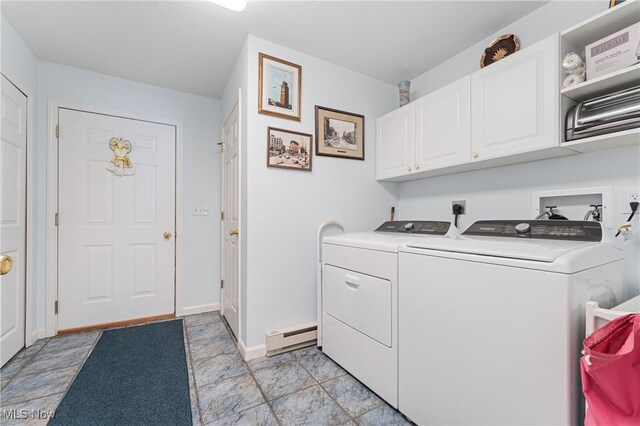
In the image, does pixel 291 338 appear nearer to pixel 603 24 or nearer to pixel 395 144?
pixel 395 144

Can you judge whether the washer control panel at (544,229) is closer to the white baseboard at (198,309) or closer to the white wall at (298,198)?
the white wall at (298,198)

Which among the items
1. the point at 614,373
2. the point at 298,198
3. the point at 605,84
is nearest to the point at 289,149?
the point at 298,198

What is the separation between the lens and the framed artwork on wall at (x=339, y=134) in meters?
2.32

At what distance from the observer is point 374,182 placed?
262 centimetres

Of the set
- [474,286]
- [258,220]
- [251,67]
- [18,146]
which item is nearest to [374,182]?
[258,220]

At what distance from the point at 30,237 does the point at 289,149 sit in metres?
2.23

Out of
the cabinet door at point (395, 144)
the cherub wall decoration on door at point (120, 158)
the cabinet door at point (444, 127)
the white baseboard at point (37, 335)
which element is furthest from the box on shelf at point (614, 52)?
the white baseboard at point (37, 335)

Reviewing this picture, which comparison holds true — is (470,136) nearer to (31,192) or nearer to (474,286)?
(474,286)

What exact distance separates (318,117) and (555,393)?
2131mm

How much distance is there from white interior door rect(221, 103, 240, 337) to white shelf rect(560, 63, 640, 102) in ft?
7.12

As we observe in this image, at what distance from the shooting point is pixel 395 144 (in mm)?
2398

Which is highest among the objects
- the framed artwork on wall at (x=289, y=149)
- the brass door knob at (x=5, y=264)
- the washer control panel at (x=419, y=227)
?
the framed artwork on wall at (x=289, y=149)

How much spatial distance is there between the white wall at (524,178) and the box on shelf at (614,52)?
0.35m

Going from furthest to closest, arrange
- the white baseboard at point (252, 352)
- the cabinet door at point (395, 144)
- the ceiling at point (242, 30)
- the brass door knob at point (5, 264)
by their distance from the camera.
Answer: the cabinet door at point (395, 144) < the white baseboard at point (252, 352) < the ceiling at point (242, 30) < the brass door knob at point (5, 264)
